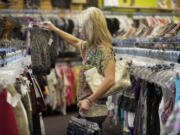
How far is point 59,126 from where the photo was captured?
4.22 metres

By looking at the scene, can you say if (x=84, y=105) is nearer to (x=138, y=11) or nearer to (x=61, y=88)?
(x=61, y=88)

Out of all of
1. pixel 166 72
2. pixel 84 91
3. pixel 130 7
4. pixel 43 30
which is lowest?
pixel 84 91

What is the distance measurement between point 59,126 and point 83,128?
2770 millimetres

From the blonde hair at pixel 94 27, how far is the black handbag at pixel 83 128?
580 mm

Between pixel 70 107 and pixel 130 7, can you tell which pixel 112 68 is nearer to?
pixel 70 107

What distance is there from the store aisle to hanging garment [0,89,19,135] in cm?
254

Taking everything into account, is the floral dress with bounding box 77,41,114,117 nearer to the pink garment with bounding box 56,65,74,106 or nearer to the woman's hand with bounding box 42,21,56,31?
the woman's hand with bounding box 42,21,56,31

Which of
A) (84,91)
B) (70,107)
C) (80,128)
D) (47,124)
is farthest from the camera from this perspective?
(70,107)

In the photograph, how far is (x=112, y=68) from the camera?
5.56 ft

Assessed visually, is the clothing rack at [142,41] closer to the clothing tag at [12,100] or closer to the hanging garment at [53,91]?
the hanging garment at [53,91]

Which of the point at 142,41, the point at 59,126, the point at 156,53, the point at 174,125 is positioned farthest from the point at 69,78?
the point at 174,125

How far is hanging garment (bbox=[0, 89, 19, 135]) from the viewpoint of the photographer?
1406 millimetres

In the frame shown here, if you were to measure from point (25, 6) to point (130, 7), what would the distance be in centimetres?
264

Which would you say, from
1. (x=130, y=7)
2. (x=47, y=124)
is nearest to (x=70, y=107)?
(x=47, y=124)
